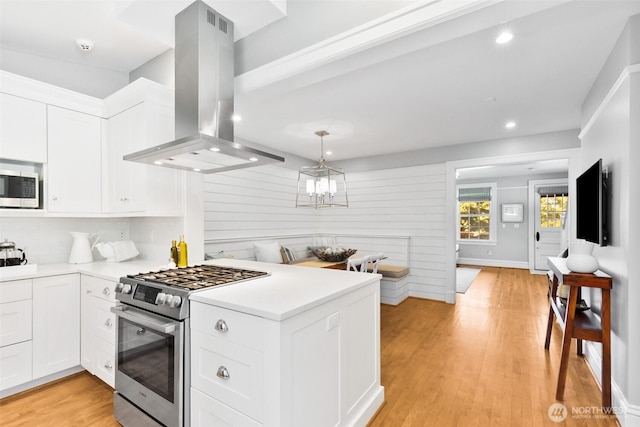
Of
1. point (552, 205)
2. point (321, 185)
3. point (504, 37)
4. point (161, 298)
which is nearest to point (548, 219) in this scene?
point (552, 205)

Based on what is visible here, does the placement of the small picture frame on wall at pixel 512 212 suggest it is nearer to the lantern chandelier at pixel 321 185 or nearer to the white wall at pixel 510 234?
the white wall at pixel 510 234

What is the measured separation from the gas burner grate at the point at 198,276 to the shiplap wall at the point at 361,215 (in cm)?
216

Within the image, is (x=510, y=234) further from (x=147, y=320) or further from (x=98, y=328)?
(x=98, y=328)

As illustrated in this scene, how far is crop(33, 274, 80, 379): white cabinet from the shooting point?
A: 8.07ft

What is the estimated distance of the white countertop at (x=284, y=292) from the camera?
143cm

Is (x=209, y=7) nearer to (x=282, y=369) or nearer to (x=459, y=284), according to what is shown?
(x=282, y=369)

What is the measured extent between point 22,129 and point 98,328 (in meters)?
1.77

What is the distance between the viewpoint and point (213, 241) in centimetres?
441

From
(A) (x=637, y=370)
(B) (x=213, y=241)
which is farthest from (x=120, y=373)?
(A) (x=637, y=370)

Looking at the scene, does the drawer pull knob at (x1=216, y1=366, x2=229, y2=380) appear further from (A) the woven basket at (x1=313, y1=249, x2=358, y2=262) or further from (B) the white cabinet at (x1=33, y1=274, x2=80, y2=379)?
(A) the woven basket at (x1=313, y1=249, x2=358, y2=262)

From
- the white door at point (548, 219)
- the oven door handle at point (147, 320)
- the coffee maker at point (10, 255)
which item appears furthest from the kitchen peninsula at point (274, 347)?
the white door at point (548, 219)

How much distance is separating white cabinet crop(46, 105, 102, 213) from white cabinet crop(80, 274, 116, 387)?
0.72m

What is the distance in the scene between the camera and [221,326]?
1.54 m

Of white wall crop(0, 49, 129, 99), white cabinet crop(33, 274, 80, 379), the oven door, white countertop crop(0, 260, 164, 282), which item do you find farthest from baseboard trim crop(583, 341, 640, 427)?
white wall crop(0, 49, 129, 99)
